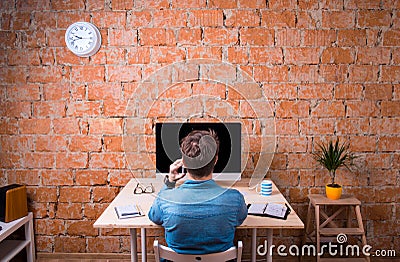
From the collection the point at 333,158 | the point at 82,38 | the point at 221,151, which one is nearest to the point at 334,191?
the point at 333,158

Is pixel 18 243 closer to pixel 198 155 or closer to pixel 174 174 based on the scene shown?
pixel 174 174

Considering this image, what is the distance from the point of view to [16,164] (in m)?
3.02

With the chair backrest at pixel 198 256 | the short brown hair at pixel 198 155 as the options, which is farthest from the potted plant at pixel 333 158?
the chair backrest at pixel 198 256

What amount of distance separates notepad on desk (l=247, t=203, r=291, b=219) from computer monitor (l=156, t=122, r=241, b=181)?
0.38 m

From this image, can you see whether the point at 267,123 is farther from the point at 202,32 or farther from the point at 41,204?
the point at 41,204

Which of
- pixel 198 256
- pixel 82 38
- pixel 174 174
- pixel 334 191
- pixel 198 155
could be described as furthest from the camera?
pixel 82 38

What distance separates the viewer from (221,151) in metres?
2.68

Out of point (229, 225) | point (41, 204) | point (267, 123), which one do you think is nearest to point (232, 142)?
point (267, 123)

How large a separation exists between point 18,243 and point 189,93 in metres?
1.68

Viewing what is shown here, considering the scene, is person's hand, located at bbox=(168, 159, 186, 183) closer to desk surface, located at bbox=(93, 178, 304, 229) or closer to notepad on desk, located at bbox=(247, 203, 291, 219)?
desk surface, located at bbox=(93, 178, 304, 229)

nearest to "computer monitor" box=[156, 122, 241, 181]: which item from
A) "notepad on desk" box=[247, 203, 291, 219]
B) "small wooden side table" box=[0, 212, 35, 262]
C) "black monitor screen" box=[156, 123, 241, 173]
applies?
"black monitor screen" box=[156, 123, 241, 173]

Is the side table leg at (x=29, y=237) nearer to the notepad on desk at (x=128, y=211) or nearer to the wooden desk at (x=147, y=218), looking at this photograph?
the wooden desk at (x=147, y=218)

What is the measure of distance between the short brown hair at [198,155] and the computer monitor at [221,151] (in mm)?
421

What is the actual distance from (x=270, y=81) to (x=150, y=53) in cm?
91
